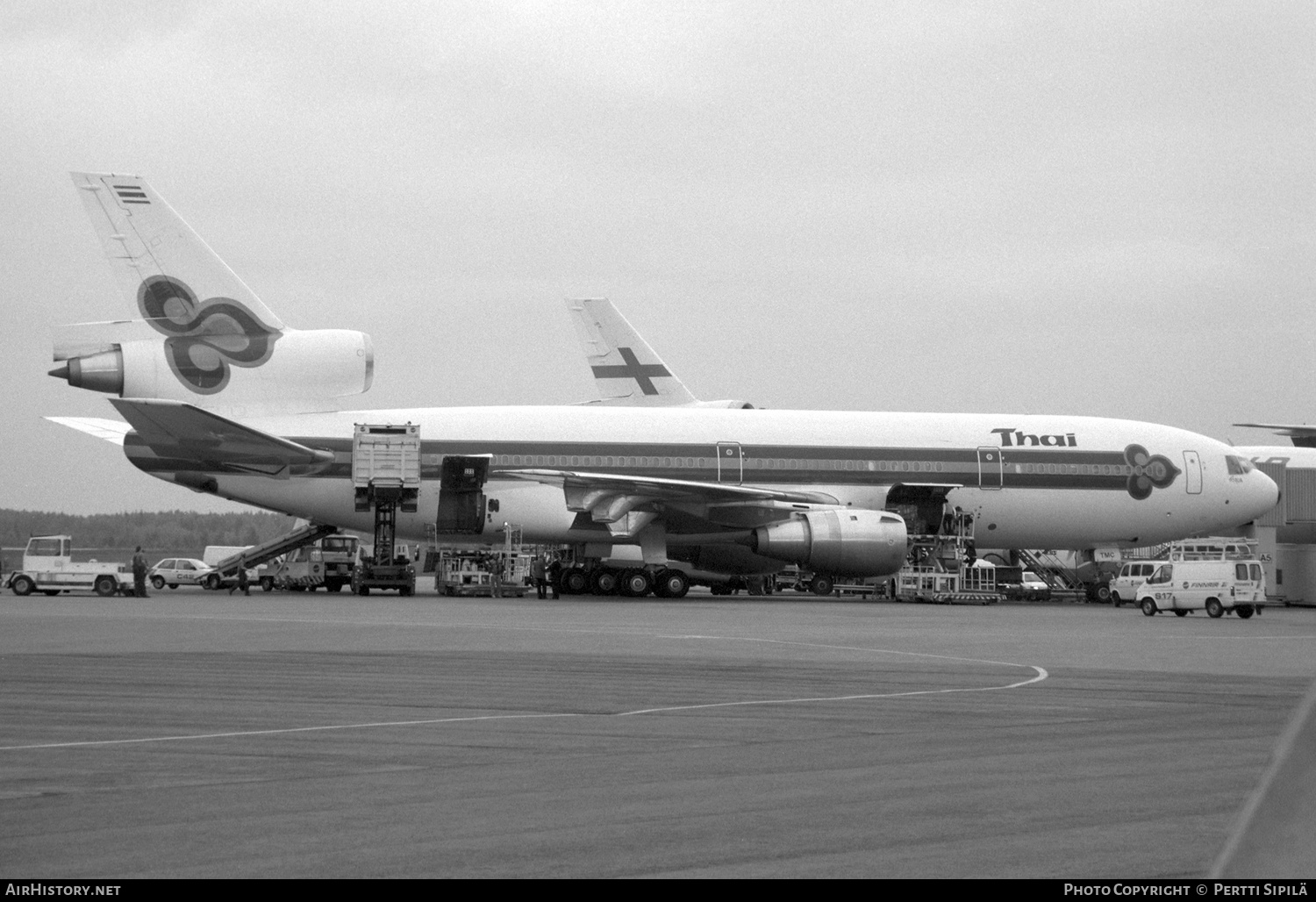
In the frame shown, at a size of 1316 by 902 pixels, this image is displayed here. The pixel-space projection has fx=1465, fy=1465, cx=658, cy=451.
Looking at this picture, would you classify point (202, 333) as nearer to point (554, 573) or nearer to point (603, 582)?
point (554, 573)

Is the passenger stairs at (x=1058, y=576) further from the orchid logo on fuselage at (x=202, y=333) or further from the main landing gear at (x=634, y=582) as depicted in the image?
the orchid logo on fuselage at (x=202, y=333)

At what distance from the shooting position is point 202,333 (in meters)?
37.6

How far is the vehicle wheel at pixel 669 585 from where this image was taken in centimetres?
3925

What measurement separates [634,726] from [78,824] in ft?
17.0

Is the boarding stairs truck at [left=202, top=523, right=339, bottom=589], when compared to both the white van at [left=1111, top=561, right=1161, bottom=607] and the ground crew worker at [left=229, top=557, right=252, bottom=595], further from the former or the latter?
the white van at [left=1111, top=561, right=1161, bottom=607]

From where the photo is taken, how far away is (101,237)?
119ft

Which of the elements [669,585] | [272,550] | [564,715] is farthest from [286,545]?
[564,715]

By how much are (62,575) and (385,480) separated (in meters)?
11.4

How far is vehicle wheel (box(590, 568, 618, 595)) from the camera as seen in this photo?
39.3m

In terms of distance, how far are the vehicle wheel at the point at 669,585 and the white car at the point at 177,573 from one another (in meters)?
20.0

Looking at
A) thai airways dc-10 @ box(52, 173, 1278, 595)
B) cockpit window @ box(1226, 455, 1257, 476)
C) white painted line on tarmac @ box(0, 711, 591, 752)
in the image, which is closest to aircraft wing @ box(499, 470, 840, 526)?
thai airways dc-10 @ box(52, 173, 1278, 595)
